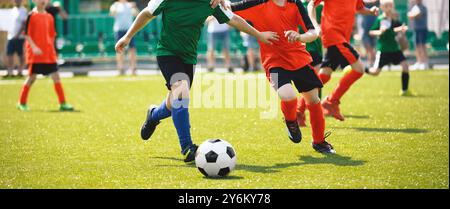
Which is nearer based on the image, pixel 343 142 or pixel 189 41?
pixel 189 41

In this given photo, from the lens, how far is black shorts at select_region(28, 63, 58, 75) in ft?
44.6

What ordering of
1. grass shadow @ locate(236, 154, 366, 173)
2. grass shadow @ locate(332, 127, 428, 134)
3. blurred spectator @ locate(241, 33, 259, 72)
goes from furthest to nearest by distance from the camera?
1. blurred spectator @ locate(241, 33, 259, 72)
2. grass shadow @ locate(332, 127, 428, 134)
3. grass shadow @ locate(236, 154, 366, 173)

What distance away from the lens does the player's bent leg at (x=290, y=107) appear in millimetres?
8711

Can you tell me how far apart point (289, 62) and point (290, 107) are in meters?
0.46

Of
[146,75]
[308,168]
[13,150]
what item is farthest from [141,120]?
[146,75]

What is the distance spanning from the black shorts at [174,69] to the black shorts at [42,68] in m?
5.82

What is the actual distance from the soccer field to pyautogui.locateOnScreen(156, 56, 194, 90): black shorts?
818 mm

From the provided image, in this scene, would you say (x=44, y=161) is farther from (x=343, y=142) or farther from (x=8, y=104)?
(x=8, y=104)

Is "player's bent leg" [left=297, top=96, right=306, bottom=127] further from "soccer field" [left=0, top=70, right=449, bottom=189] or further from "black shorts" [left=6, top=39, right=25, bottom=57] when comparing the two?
"black shorts" [left=6, top=39, right=25, bottom=57]

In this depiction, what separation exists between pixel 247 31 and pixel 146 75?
46.6 ft

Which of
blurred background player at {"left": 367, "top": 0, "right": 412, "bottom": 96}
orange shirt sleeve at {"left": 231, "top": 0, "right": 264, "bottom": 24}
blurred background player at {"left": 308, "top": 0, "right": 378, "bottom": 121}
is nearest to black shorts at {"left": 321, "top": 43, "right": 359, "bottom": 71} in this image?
blurred background player at {"left": 308, "top": 0, "right": 378, "bottom": 121}

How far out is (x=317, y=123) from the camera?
340 inches

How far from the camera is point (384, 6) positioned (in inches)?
569

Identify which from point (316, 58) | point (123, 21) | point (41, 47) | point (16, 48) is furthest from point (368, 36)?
point (316, 58)
